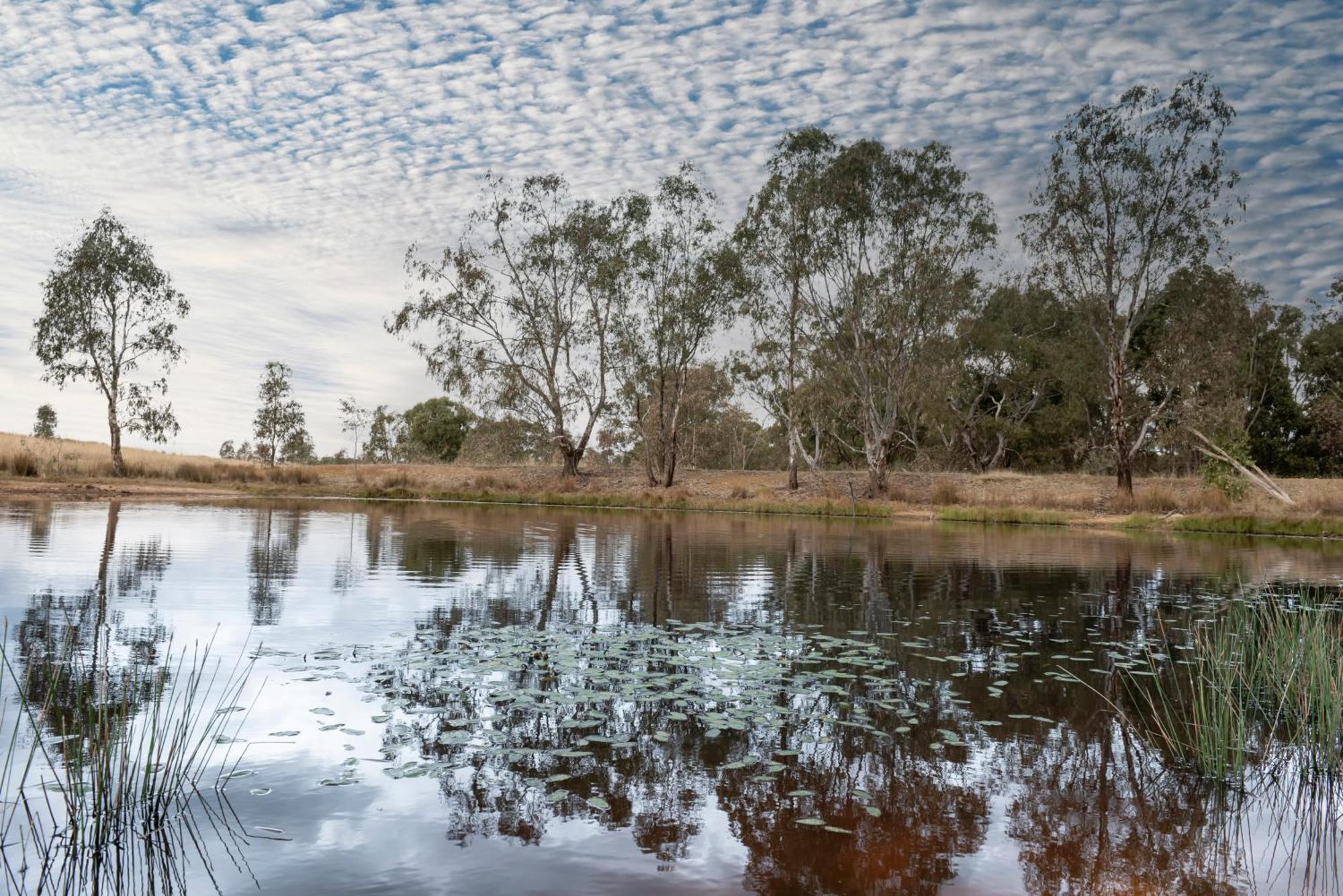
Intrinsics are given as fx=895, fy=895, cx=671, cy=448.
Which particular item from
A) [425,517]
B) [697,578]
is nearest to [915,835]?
[697,578]

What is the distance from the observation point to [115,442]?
158ft

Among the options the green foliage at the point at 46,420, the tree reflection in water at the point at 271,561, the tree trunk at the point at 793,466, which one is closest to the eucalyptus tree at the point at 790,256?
the tree trunk at the point at 793,466

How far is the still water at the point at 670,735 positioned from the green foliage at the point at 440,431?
75.5 meters

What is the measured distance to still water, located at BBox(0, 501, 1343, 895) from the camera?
4.74m

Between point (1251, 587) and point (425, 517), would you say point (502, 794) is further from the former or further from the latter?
point (425, 517)

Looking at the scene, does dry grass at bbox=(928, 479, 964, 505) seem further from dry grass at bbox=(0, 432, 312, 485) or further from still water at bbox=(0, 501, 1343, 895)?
dry grass at bbox=(0, 432, 312, 485)

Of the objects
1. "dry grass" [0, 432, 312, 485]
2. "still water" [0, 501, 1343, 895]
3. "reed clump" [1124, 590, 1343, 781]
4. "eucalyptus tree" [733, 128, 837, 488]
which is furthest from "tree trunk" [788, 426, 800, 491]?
"reed clump" [1124, 590, 1343, 781]

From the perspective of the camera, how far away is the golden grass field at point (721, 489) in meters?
36.1

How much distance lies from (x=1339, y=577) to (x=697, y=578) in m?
13.7

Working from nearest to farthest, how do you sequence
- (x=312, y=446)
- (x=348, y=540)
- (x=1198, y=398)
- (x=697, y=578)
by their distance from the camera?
(x=697, y=578), (x=348, y=540), (x=1198, y=398), (x=312, y=446)

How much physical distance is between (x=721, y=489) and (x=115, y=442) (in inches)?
1299

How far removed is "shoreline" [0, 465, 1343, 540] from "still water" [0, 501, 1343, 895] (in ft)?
68.1

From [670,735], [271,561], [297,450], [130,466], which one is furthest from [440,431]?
[670,735]

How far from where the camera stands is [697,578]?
16.7 m
